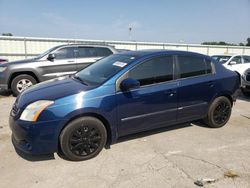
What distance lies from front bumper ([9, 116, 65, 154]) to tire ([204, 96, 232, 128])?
9.64 ft

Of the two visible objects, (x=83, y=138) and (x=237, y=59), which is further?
(x=237, y=59)

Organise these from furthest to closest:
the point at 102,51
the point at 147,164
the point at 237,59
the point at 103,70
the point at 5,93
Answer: the point at 237,59 < the point at 102,51 < the point at 5,93 < the point at 103,70 < the point at 147,164

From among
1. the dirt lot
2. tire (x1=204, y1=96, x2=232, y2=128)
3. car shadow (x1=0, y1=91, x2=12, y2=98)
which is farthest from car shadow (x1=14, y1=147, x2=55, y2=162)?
car shadow (x1=0, y1=91, x2=12, y2=98)

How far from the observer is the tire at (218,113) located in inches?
184

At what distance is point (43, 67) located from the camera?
302 inches

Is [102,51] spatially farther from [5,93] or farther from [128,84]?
[128,84]

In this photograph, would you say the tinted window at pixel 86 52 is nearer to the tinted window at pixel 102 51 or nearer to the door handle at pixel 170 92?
the tinted window at pixel 102 51

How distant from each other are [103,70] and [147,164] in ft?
5.59

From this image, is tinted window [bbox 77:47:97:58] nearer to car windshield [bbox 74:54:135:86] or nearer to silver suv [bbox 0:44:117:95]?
silver suv [bbox 0:44:117:95]

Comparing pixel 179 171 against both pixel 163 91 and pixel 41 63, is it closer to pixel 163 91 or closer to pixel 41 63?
pixel 163 91

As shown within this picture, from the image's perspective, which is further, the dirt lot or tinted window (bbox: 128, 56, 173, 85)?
tinted window (bbox: 128, 56, 173, 85)

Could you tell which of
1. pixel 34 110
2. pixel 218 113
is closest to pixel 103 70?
pixel 34 110

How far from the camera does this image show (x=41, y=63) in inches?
302

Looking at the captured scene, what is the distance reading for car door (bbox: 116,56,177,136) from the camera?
143 inches
